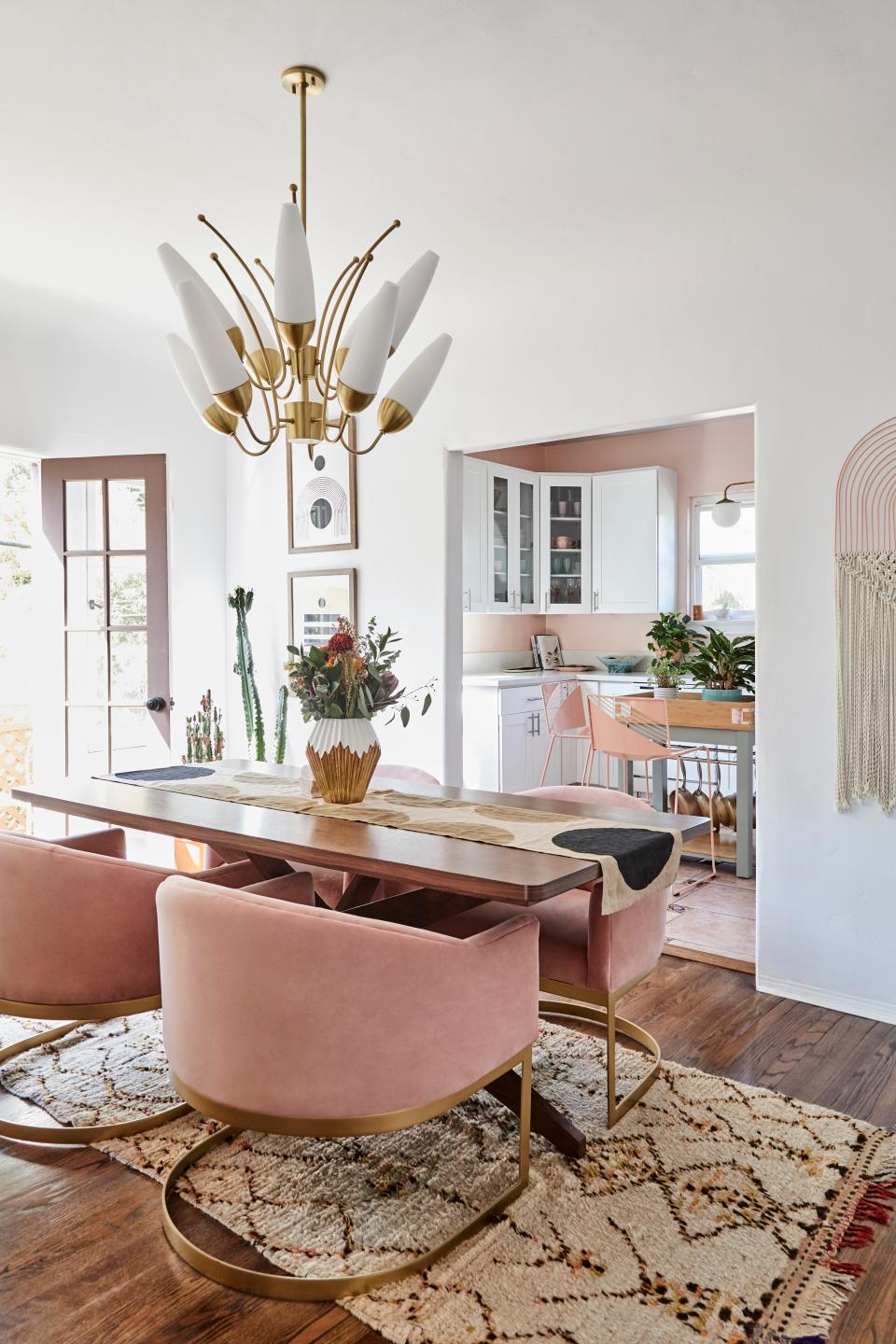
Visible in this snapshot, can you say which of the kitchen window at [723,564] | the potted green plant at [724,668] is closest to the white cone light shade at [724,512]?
the kitchen window at [723,564]

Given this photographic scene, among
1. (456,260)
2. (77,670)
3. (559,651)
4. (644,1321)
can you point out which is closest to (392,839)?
(644,1321)

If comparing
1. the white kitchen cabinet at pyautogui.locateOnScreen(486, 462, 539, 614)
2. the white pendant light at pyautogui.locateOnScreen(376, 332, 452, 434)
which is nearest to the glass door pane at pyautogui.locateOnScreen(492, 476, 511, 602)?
the white kitchen cabinet at pyautogui.locateOnScreen(486, 462, 539, 614)

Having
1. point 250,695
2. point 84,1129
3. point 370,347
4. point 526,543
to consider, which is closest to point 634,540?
point 526,543

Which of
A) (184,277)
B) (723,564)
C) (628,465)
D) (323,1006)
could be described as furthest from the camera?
(628,465)

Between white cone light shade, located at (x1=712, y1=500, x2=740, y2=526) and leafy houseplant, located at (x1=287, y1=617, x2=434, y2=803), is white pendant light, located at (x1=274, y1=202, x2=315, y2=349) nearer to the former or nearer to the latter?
leafy houseplant, located at (x1=287, y1=617, x2=434, y2=803)

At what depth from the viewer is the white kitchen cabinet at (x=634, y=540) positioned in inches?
260

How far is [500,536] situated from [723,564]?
1.60 metres

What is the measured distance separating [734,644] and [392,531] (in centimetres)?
185

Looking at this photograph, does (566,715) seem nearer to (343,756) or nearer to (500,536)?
(500,536)

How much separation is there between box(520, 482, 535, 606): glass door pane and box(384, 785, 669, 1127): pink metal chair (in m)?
4.20

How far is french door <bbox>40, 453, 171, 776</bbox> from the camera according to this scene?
4.25 m

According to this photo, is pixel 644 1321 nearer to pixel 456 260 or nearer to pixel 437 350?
pixel 437 350

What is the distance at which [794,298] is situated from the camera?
3.21 m

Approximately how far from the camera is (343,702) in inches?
99.3
